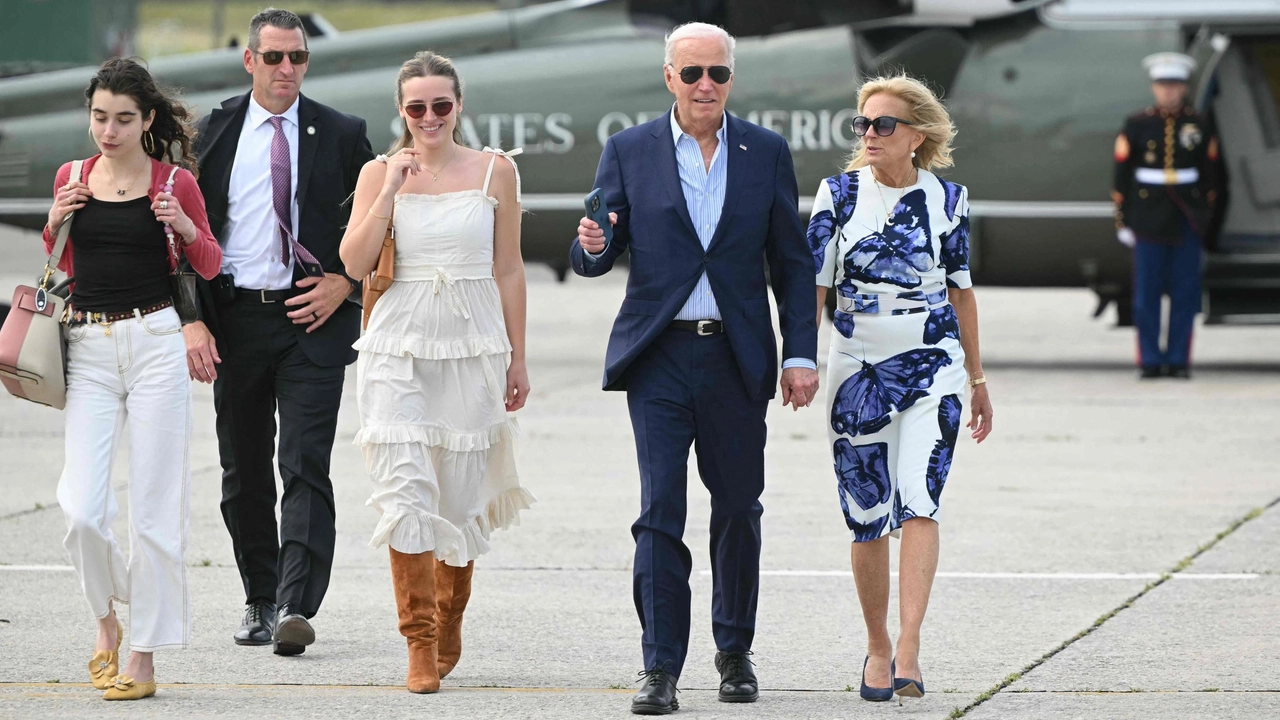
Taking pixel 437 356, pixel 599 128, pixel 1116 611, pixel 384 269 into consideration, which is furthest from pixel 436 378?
pixel 599 128

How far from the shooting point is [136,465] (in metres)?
4.83

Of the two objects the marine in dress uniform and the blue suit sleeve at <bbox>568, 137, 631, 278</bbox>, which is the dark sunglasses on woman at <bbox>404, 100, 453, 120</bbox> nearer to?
the blue suit sleeve at <bbox>568, 137, 631, 278</bbox>

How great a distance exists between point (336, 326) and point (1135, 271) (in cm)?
819

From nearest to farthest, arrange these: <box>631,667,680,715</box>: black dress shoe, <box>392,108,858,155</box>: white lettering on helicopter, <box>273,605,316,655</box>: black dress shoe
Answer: <box>631,667,680,715</box>: black dress shoe → <box>273,605,316,655</box>: black dress shoe → <box>392,108,858,155</box>: white lettering on helicopter

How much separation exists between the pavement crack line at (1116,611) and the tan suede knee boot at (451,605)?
1.40m

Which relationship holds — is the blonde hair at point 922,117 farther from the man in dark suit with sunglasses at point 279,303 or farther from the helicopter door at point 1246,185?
the helicopter door at point 1246,185

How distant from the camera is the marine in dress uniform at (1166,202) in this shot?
482 inches

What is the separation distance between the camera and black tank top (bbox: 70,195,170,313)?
15.9ft

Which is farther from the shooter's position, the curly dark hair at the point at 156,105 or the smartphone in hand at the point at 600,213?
the curly dark hair at the point at 156,105

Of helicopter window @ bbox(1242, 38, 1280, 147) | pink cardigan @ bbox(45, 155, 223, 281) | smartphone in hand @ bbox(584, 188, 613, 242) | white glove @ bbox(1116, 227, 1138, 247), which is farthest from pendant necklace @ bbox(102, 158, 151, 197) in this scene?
helicopter window @ bbox(1242, 38, 1280, 147)

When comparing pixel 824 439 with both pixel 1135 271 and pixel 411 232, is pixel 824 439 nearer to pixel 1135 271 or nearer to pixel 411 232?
pixel 1135 271

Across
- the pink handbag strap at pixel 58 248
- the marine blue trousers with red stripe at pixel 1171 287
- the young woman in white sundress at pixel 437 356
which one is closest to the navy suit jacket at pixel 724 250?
the young woman in white sundress at pixel 437 356

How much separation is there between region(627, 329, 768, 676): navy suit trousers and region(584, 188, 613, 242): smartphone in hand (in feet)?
1.00

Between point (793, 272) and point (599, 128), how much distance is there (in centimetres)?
843
